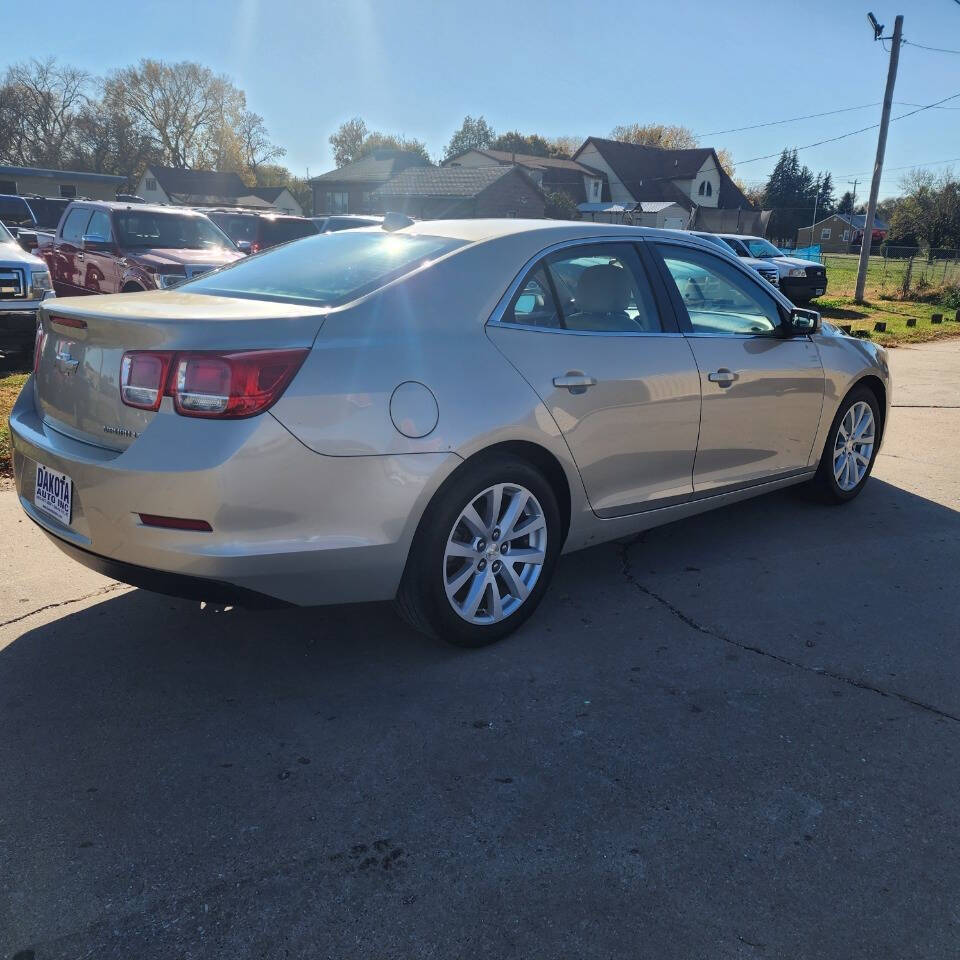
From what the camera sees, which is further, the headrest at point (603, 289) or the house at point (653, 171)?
the house at point (653, 171)

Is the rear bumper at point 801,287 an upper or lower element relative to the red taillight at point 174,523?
upper

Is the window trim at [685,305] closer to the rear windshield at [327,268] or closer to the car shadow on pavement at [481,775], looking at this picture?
the rear windshield at [327,268]

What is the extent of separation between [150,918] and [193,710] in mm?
1007

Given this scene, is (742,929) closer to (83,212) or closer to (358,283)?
(358,283)

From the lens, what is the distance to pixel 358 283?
3.37 meters

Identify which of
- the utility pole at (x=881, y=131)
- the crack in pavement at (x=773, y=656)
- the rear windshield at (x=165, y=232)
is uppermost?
the utility pole at (x=881, y=131)

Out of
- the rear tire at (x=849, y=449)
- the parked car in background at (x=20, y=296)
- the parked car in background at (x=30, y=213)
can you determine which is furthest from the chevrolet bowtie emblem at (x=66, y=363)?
the parked car in background at (x=30, y=213)

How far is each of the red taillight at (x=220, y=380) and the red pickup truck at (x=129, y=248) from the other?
7.71 meters

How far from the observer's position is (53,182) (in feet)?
178

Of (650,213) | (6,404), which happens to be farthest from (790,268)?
(650,213)

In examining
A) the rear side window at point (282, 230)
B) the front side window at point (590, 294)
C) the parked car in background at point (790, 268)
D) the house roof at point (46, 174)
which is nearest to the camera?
the front side window at point (590, 294)

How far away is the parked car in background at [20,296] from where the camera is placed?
9.21 m

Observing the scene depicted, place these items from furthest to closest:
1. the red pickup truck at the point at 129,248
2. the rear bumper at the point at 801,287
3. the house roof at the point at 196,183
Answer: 1. the house roof at the point at 196,183
2. the rear bumper at the point at 801,287
3. the red pickup truck at the point at 129,248

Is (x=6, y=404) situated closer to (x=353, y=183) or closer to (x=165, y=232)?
(x=165, y=232)
